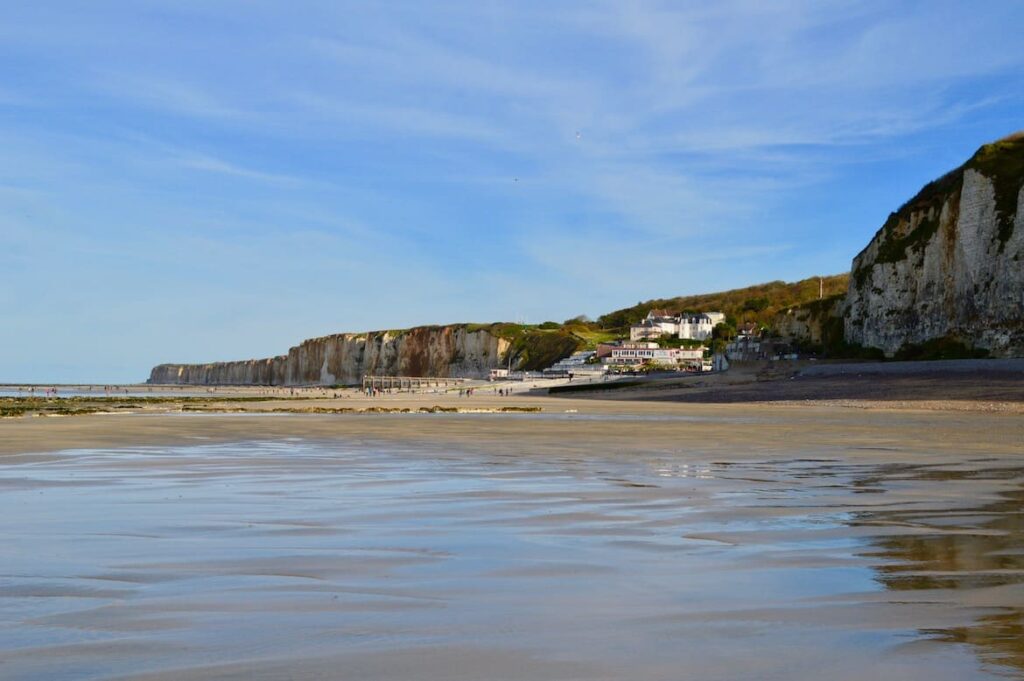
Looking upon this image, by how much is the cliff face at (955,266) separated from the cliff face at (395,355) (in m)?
72.6

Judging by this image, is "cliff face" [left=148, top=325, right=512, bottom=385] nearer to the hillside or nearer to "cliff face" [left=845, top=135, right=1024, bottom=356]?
the hillside

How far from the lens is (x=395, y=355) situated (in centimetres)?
13462

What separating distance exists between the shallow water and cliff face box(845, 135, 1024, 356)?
3758 centimetres

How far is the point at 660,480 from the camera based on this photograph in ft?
32.2

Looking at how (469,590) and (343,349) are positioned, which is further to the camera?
(343,349)

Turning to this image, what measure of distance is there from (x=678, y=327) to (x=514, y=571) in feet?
415

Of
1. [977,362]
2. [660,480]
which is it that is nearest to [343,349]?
[977,362]

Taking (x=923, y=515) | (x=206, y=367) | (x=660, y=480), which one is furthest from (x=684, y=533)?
(x=206, y=367)

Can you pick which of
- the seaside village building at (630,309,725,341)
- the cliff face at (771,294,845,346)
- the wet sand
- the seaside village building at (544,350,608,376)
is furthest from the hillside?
the wet sand

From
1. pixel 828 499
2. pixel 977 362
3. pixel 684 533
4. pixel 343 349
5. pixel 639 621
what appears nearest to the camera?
pixel 639 621

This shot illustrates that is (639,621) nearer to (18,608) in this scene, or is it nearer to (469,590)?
(469,590)

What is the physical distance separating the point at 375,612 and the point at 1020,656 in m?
2.55

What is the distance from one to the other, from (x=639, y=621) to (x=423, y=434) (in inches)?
604

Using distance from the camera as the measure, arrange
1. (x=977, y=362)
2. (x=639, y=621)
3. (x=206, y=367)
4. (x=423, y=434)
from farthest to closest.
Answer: (x=206, y=367)
(x=977, y=362)
(x=423, y=434)
(x=639, y=621)
